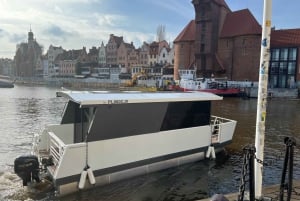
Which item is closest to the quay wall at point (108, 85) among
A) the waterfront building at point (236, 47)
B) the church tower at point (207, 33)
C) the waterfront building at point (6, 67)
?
the waterfront building at point (236, 47)

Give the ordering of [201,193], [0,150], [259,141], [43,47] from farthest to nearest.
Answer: [43,47]
[0,150]
[201,193]
[259,141]

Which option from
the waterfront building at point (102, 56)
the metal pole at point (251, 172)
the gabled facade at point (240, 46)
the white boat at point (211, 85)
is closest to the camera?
the metal pole at point (251, 172)

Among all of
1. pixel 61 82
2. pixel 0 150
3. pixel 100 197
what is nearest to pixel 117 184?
pixel 100 197

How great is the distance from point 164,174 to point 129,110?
2.86m

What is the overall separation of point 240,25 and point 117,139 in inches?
2544

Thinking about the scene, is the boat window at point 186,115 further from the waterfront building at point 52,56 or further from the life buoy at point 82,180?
the waterfront building at point 52,56

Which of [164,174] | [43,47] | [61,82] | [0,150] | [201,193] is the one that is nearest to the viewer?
[201,193]

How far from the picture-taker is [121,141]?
29.9ft

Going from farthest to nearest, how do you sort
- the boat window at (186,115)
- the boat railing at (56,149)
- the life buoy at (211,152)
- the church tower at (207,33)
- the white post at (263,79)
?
1. the church tower at (207,33)
2. the life buoy at (211,152)
3. the boat window at (186,115)
4. the boat railing at (56,149)
5. the white post at (263,79)

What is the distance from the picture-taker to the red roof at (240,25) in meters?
64.4

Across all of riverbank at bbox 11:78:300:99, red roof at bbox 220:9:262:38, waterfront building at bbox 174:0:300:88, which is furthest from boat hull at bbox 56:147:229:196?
red roof at bbox 220:9:262:38

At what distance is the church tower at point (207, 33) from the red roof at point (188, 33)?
562cm

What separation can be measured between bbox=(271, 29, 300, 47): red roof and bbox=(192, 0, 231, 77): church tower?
13.2m

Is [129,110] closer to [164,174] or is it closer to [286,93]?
[164,174]
